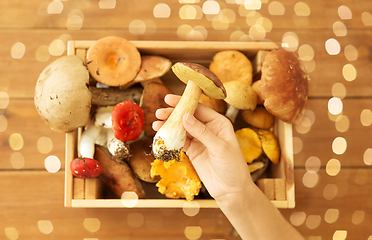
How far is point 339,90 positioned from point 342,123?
22 centimetres

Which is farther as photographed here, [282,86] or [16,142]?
[16,142]

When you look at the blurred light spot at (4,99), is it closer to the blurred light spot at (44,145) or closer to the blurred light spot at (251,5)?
the blurred light spot at (44,145)

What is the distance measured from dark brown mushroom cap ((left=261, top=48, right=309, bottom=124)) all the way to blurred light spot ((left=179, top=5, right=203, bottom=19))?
2.12ft

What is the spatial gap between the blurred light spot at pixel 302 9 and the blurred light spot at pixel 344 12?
21 cm

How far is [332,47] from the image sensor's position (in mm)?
1729

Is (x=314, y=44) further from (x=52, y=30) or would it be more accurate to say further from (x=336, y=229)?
(x=52, y=30)

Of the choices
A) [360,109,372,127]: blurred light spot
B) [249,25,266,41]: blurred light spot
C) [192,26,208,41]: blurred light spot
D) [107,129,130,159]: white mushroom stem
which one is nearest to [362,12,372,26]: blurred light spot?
[360,109,372,127]: blurred light spot

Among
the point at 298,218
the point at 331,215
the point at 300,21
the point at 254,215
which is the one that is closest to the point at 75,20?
the point at 300,21

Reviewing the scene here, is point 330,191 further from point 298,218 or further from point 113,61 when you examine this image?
point 113,61

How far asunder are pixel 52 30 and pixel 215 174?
141cm

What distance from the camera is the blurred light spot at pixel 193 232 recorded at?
1.63 metres

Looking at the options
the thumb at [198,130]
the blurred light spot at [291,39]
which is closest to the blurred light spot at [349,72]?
the blurred light spot at [291,39]

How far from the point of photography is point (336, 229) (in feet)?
5.43

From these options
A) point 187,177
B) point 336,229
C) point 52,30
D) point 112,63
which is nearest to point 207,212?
point 187,177
